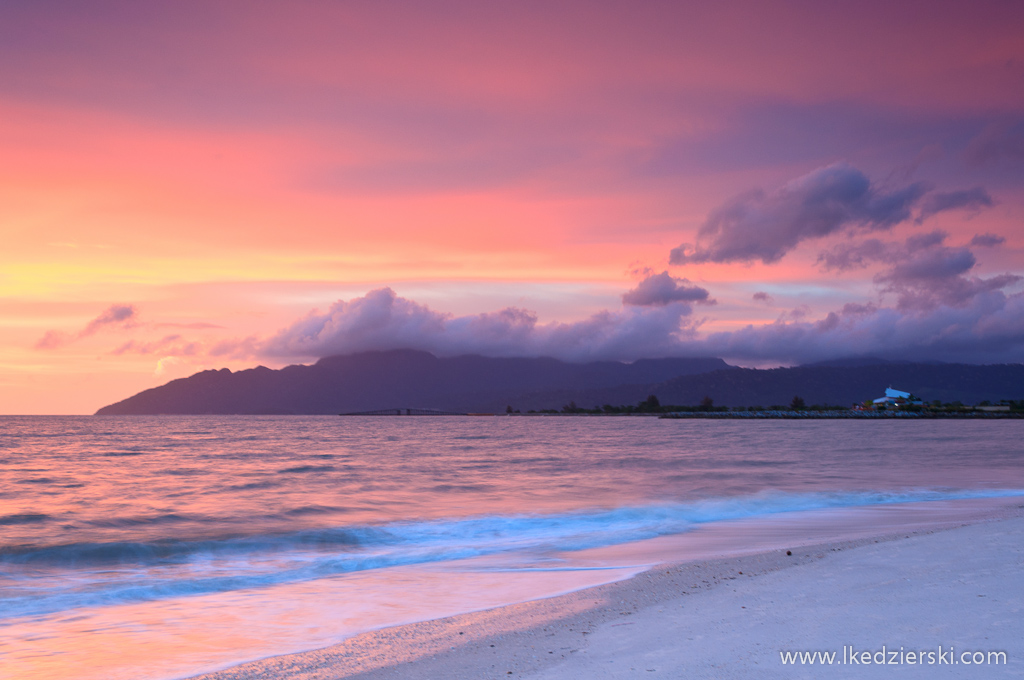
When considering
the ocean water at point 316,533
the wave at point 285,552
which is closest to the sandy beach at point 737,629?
the ocean water at point 316,533

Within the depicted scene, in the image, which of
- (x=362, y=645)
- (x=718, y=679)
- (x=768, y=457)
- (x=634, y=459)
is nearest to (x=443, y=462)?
(x=634, y=459)

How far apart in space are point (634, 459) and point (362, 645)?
4014 cm

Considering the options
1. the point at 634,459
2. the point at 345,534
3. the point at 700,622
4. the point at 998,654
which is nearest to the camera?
the point at 998,654

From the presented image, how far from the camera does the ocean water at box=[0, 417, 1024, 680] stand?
32.8ft

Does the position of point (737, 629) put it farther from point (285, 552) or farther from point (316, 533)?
point (316, 533)

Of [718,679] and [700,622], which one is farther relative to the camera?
[700,622]

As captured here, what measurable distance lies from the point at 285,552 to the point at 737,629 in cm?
1310

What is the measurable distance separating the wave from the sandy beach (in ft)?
20.2

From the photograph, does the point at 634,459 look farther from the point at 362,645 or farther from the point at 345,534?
the point at 362,645

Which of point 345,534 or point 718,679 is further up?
point 718,679

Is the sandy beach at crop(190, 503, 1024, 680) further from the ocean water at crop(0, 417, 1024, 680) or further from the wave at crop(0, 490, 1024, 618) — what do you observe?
the wave at crop(0, 490, 1024, 618)

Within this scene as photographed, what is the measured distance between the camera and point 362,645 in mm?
8617

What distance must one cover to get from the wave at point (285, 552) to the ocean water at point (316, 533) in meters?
0.09

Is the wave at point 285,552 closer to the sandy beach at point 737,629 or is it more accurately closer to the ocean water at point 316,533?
the ocean water at point 316,533
